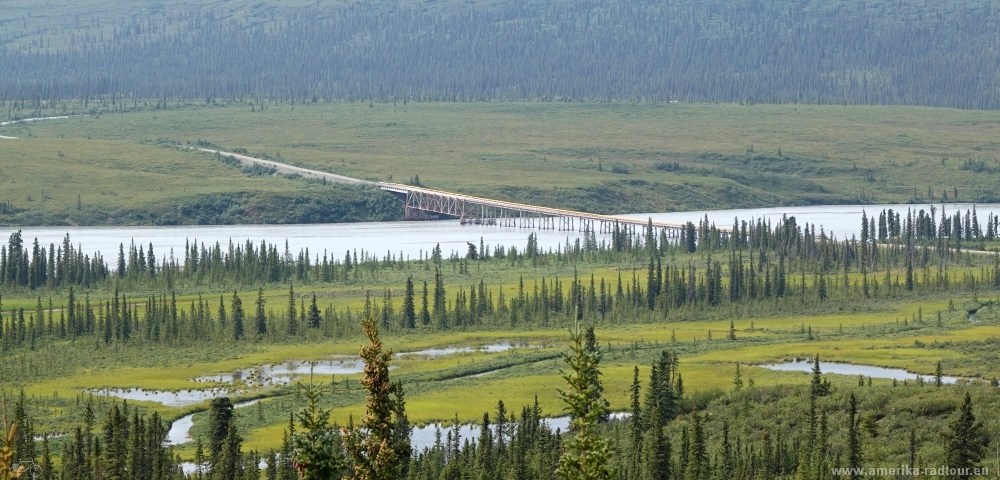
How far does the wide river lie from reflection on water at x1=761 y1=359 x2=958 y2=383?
204 feet

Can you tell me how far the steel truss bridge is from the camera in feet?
526

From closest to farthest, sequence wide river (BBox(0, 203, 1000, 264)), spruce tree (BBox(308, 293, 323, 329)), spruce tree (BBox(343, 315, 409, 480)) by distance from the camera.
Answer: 1. spruce tree (BBox(343, 315, 409, 480))
2. spruce tree (BBox(308, 293, 323, 329))
3. wide river (BBox(0, 203, 1000, 264))

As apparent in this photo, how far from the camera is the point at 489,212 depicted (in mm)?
173375

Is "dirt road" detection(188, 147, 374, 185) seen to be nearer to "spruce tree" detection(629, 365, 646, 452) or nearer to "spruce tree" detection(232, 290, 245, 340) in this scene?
"spruce tree" detection(232, 290, 245, 340)

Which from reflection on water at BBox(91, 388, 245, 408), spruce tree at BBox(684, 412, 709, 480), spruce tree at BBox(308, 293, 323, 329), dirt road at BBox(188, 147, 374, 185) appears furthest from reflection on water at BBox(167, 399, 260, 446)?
dirt road at BBox(188, 147, 374, 185)

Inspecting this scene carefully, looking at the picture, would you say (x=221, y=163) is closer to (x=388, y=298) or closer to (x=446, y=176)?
(x=446, y=176)

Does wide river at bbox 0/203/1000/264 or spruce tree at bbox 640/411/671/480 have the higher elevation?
wide river at bbox 0/203/1000/264

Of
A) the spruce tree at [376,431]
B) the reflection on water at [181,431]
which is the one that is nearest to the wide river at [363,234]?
the reflection on water at [181,431]

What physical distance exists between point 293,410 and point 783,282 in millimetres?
41608

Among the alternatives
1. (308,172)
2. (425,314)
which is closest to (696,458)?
(425,314)

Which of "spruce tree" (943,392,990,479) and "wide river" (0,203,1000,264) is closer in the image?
"spruce tree" (943,392,990,479)

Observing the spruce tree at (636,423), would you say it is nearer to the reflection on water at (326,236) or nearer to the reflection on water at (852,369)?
the reflection on water at (852,369)

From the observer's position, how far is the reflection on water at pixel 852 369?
67062 mm

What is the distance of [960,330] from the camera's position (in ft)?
263
